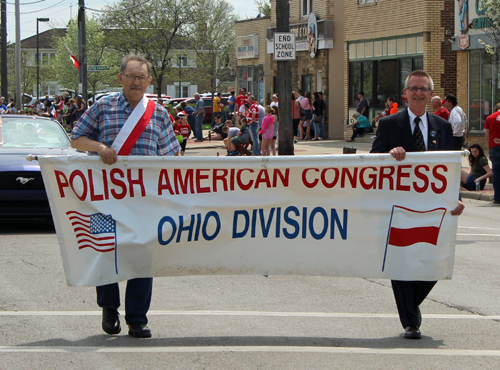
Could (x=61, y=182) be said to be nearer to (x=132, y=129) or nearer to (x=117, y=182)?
(x=117, y=182)

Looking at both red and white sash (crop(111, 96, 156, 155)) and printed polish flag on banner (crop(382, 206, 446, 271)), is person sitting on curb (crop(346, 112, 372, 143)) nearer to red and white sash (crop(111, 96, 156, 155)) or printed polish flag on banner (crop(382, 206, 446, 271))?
printed polish flag on banner (crop(382, 206, 446, 271))

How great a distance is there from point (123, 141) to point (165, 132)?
36cm

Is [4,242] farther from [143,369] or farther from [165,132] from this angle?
[143,369]

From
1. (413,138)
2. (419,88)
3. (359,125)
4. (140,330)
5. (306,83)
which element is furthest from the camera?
(306,83)

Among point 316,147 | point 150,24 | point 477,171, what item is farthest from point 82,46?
point 477,171

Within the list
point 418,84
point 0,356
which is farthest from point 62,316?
point 418,84

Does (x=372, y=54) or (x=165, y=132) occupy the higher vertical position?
(x=372, y=54)

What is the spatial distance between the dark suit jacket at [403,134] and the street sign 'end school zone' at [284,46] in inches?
539

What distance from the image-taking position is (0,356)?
5.14 meters

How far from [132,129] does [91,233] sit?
0.82 meters

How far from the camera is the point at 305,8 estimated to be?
3409cm

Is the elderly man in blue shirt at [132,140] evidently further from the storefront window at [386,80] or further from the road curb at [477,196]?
the storefront window at [386,80]

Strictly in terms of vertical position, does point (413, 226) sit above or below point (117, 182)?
below

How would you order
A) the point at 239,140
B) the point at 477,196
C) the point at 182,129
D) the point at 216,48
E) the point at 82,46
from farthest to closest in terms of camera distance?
the point at 216,48
the point at 82,46
the point at 182,129
the point at 239,140
the point at 477,196
